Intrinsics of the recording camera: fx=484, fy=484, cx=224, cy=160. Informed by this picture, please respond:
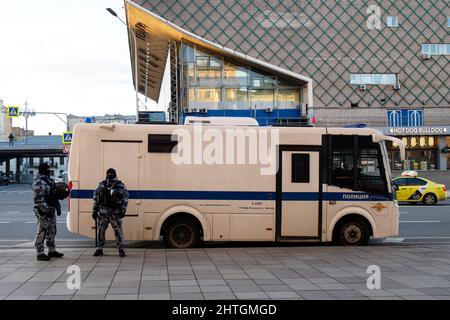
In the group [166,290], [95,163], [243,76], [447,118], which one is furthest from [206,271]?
[447,118]

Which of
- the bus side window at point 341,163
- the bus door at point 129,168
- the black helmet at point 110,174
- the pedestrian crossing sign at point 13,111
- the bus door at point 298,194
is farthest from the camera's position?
the pedestrian crossing sign at point 13,111

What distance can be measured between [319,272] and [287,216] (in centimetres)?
298

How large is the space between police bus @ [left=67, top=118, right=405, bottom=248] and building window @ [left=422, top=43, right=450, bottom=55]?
34.0m

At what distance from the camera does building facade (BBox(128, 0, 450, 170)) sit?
3950 cm

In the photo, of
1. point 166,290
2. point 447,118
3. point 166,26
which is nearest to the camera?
point 166,290

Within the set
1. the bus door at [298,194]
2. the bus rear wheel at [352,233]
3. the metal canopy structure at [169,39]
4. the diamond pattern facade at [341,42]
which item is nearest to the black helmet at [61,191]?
the bus door at [298,194]

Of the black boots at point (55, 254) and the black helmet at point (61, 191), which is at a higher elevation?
the black helmet at point (61, 191)

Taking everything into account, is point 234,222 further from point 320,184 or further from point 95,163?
point 95,163

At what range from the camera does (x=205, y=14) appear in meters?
39.2

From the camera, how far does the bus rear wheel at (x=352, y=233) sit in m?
11.5

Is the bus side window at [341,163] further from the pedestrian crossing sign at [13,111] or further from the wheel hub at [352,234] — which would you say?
the pedestrian crossing sign at [13,111]

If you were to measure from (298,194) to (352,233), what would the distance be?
1692mm

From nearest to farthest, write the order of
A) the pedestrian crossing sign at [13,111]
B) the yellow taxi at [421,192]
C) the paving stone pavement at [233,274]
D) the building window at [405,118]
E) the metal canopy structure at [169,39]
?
the paving stone pavement at [233,274]
the yellow taxi at [421,192]
the metal canopy structure at [169,39]
the pedestrian crossing sign at [13,111]
the building window at [405,118]

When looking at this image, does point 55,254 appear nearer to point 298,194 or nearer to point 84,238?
point 84,238
